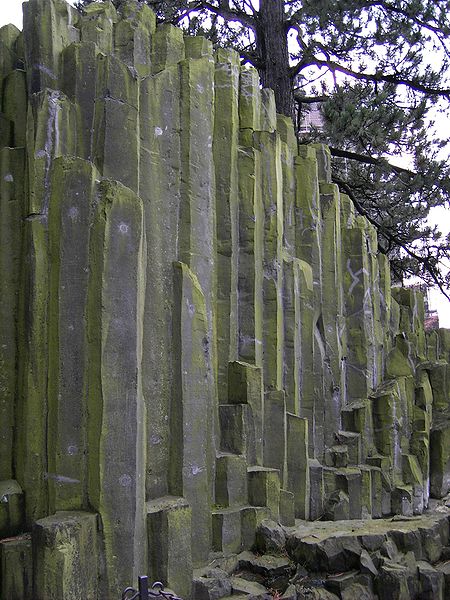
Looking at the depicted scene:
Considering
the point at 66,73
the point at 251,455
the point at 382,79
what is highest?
the point at 382,79

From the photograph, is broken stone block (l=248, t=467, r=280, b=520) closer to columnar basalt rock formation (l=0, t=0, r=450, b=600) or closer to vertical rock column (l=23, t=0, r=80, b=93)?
columnar basalt rock formation (l=0, t=0, r=450, b=600)

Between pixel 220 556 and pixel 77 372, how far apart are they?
88.1 inches

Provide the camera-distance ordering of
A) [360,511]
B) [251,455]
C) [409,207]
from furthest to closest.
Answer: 1. [409,207]
2. [360,511]
3. [251,455]

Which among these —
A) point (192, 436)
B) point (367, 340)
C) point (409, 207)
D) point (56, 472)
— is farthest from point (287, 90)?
point (56, 472)

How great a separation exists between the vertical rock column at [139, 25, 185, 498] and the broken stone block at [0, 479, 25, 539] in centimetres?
97

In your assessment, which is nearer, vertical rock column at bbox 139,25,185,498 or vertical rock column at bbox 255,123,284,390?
vertical rock column at bbox 139,25,185,498

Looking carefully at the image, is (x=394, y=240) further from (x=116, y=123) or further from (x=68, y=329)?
(x=68, y=329)

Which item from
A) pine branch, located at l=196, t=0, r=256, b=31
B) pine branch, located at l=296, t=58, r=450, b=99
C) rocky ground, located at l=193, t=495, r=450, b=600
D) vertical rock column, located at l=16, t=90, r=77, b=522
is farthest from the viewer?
pine branch, located at l=196, t=0, r=256, b=31

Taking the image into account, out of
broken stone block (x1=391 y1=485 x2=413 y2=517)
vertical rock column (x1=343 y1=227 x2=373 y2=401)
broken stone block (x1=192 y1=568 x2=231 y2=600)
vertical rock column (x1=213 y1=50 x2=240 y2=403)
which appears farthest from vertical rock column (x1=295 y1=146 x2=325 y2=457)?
broken stone block (x1=192 y1=568 x2=231 y2=600)

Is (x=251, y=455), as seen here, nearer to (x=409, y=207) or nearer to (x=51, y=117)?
(x=51, y=117)

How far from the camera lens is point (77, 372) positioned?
17.0 feet

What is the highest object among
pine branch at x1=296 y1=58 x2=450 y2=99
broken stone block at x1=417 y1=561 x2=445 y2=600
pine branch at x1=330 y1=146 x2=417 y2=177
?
pine branch at x1=296 y1=58 x2=450 y2=99

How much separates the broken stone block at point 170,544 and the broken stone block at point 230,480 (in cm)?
96

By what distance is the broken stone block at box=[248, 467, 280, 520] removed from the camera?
6891mm
